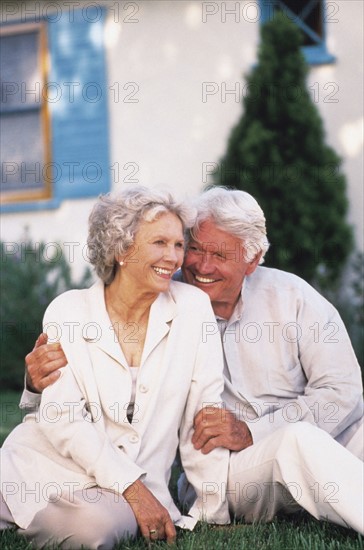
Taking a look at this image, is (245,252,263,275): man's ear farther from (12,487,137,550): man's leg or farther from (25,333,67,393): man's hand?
(12,487,137,550): man's leg

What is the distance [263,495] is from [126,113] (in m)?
5.62

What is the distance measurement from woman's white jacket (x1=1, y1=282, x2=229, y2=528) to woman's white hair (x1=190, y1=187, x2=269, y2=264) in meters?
0.40

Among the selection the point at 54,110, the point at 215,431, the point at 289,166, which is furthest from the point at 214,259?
the point at 54,110

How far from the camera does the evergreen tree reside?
26.0 ft

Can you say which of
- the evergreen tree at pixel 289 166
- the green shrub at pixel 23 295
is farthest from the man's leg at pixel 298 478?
the green shrub at pixel 23 295

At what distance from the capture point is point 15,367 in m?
8.23

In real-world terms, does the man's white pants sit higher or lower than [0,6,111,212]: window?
lower

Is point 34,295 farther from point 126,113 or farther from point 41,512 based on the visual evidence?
point 41,512

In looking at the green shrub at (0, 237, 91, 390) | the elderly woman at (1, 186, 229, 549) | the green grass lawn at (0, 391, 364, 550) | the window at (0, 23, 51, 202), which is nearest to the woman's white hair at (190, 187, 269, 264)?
the elderly woman at (1, 186, 229, 549)

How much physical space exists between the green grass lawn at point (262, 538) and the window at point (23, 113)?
593cm

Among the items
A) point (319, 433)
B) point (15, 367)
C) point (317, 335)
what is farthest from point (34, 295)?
point (319, 433)

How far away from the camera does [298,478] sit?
3414mm

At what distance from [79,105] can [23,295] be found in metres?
1.86

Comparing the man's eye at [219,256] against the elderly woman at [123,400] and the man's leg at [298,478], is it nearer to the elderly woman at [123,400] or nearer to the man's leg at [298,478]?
the elderly woman at [123,400]
